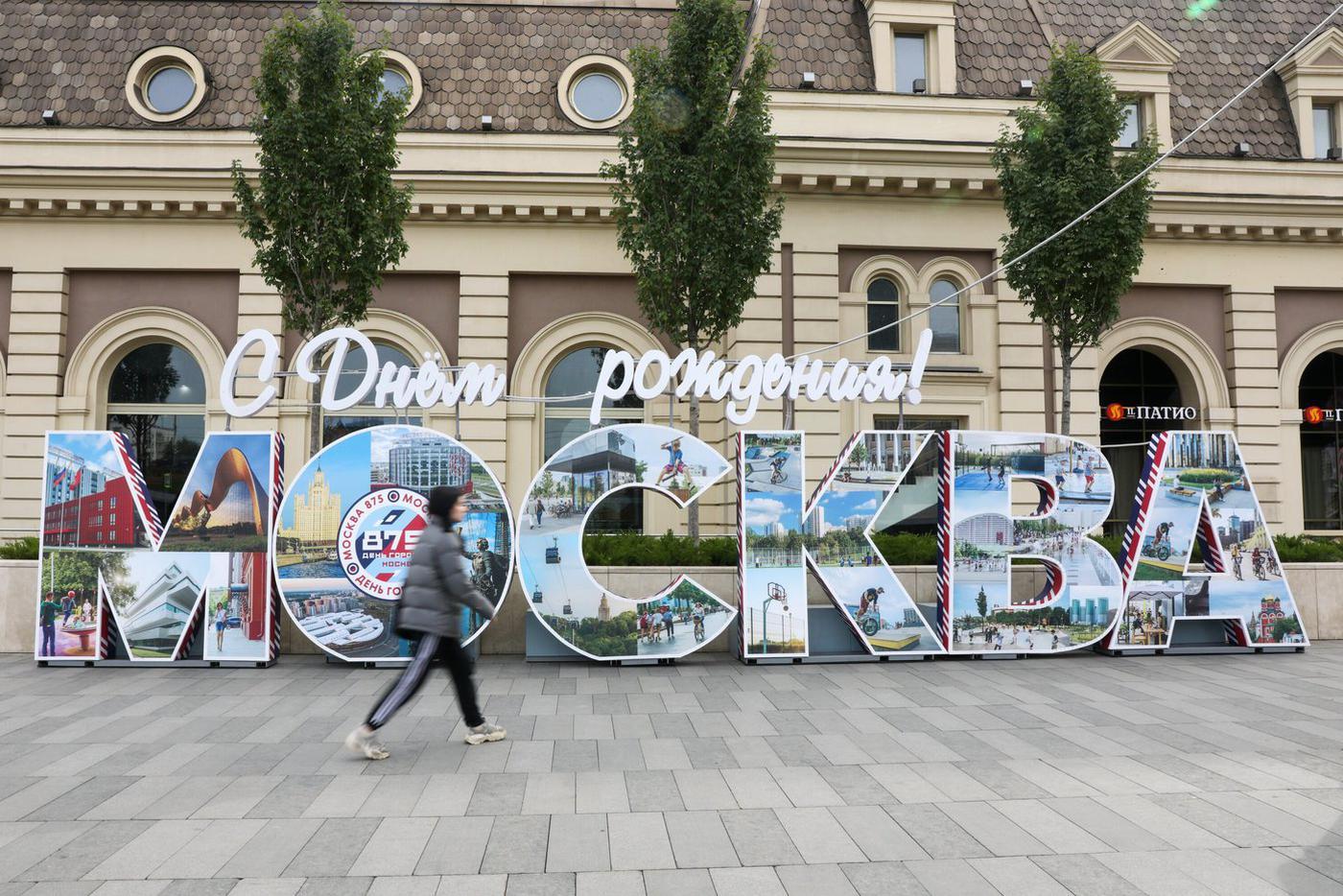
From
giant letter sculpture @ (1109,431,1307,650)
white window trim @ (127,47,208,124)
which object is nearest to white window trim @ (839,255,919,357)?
giant letter sculpture @ (1109,431,1307,650)

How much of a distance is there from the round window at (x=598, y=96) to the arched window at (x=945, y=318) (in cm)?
816

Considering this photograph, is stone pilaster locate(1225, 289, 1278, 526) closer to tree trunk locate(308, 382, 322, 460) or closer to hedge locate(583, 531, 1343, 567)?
hedge locate(583, 531, 1343, 567)

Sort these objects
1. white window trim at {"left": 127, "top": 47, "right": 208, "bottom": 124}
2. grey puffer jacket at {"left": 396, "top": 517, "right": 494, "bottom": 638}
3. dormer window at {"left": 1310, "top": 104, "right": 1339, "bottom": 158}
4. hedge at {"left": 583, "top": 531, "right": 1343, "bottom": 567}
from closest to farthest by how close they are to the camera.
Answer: grey puffer jacket at {"left": 396, "top": 517, "right": 494, "bottom": 638} → hedge at {"left": 583, "top": 531, "right": 1343, "bottom": 567} → white window trim at {"left": 127, "top": 47, "right": 208, "bottom": 124} → dormer window at {"left": 1310, "top": 104, "right": 1339, "bottom": 158}

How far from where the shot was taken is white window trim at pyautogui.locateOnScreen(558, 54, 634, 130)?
831 inches

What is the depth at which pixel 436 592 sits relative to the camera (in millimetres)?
7898

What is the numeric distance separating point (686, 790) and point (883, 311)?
15.9 m

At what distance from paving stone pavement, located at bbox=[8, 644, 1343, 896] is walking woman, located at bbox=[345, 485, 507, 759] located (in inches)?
17.1

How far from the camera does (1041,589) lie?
559 inches

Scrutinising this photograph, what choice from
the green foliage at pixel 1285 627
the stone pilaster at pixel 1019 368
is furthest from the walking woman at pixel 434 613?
the stone pilaster at pixel 1019 368

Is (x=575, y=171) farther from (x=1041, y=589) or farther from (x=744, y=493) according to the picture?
(x=1041, y=589)

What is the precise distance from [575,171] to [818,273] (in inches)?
222

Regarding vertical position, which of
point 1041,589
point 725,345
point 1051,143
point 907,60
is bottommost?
point 1041,589

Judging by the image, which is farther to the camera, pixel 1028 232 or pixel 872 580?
pixel 1028 232

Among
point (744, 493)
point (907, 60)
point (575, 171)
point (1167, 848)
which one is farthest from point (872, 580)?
point (907, 60)
